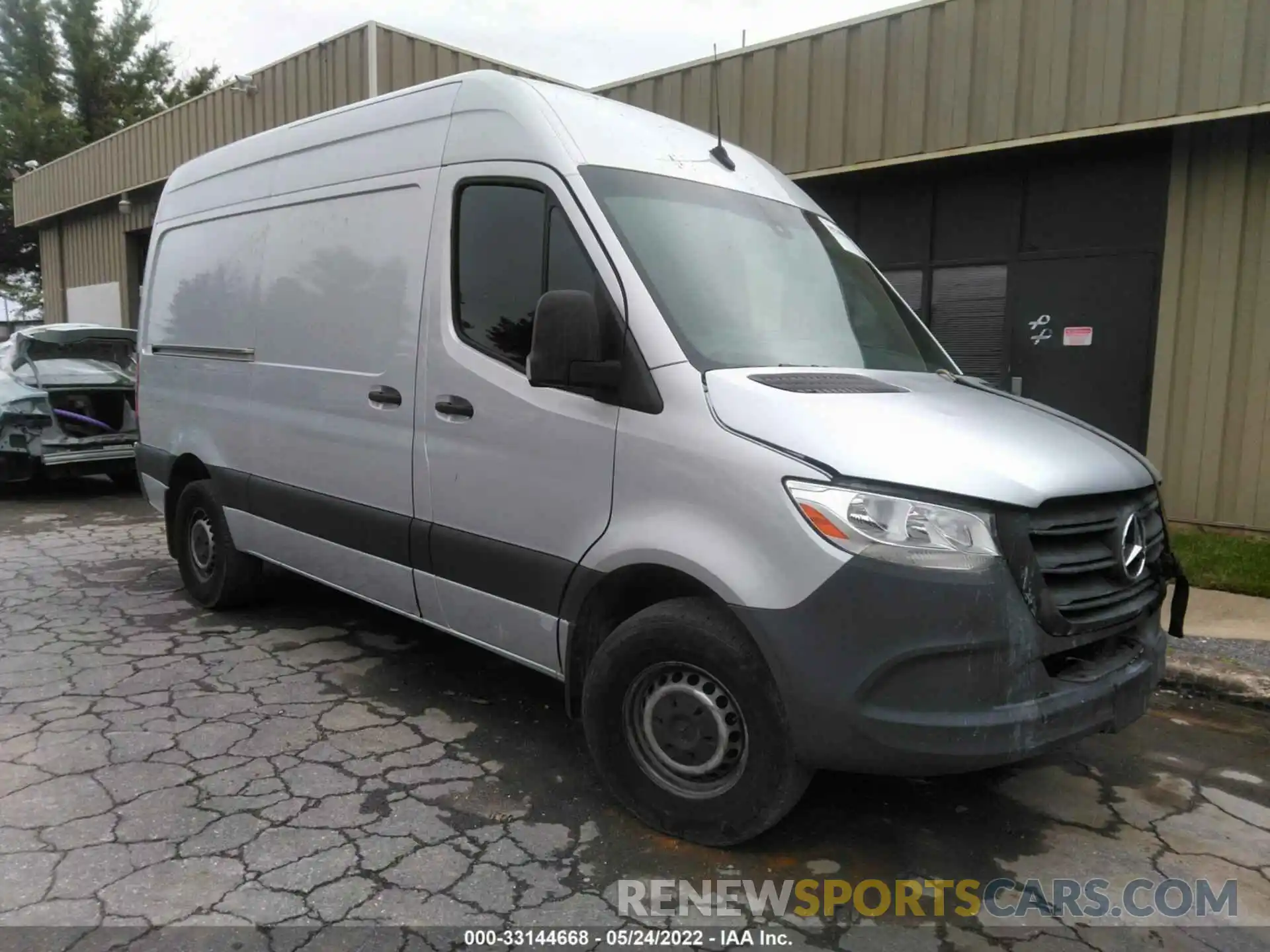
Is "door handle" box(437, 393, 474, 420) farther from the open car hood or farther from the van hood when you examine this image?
the open car hood

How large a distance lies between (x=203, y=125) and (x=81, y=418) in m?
6.43

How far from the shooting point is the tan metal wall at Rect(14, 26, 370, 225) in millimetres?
11141

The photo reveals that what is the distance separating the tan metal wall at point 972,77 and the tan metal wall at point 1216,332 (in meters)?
0.52

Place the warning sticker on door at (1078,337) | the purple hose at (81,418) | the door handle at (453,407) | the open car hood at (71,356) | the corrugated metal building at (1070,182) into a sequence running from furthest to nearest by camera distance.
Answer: the open car hood at (71,356) < the purple hose at (81,418) < the warning sticker on door at (1078,337) < the corrugated metal building at (1070,182) < the door handle at (453,407)

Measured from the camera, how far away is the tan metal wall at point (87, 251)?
1680 cm

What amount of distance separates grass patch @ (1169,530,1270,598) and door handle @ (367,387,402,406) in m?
4.56

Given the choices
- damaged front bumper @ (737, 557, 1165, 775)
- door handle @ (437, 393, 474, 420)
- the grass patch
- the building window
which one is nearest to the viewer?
damaged front bumper @ (737, 557, 1165, 775)

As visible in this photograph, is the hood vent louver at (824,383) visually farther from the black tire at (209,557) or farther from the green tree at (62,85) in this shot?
the green tree at (62,85)

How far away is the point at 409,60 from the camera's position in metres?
10.7

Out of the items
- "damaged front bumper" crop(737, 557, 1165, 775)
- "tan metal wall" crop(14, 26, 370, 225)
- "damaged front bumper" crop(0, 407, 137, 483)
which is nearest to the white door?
"damaged front bumper" crop(737, 557, 1165, 775)

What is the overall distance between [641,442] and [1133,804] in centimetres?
227

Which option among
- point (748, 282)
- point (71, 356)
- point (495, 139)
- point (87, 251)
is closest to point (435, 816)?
point (748, 282)

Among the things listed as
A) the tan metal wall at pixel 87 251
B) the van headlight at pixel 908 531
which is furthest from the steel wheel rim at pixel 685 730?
the tan metal wall at pixel 87 251

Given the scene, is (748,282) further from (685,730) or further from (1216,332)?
(1216,332)
